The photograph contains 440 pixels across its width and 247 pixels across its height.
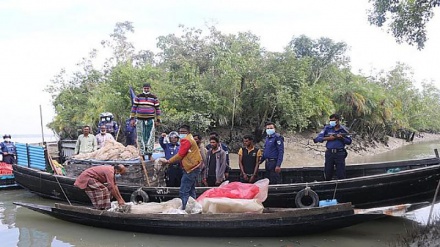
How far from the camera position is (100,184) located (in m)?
6.96

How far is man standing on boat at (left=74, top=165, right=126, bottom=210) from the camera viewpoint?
6793mm

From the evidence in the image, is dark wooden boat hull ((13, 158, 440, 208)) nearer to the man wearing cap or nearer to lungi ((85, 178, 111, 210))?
lungi ((85, 178, 111, 210))

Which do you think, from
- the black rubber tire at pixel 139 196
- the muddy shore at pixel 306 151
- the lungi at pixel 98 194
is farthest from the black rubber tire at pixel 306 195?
the muddy shore at pixel 306 151

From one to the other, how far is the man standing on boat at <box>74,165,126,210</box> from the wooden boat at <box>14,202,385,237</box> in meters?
0.43

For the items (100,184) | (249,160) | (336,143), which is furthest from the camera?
(249,160)

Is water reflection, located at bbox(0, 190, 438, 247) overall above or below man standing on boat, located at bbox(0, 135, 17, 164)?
below

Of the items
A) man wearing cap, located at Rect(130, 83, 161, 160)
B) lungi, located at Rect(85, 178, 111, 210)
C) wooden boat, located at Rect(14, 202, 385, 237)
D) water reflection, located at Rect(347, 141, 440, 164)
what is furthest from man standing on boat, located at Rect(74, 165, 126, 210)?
water reflection, located at Rect(347, 141, 440, 164)

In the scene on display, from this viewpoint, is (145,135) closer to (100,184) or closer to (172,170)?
(172,170)

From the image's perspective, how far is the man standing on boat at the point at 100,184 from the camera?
6.79 m

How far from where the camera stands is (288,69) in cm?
1828

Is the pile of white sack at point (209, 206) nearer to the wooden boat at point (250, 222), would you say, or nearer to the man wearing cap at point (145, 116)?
the wooden boat at point (250, 222)

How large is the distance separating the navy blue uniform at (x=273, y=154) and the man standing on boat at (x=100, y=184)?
8.90 feet

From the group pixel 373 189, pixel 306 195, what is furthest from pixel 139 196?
pixel 373 189

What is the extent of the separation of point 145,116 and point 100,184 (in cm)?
204
